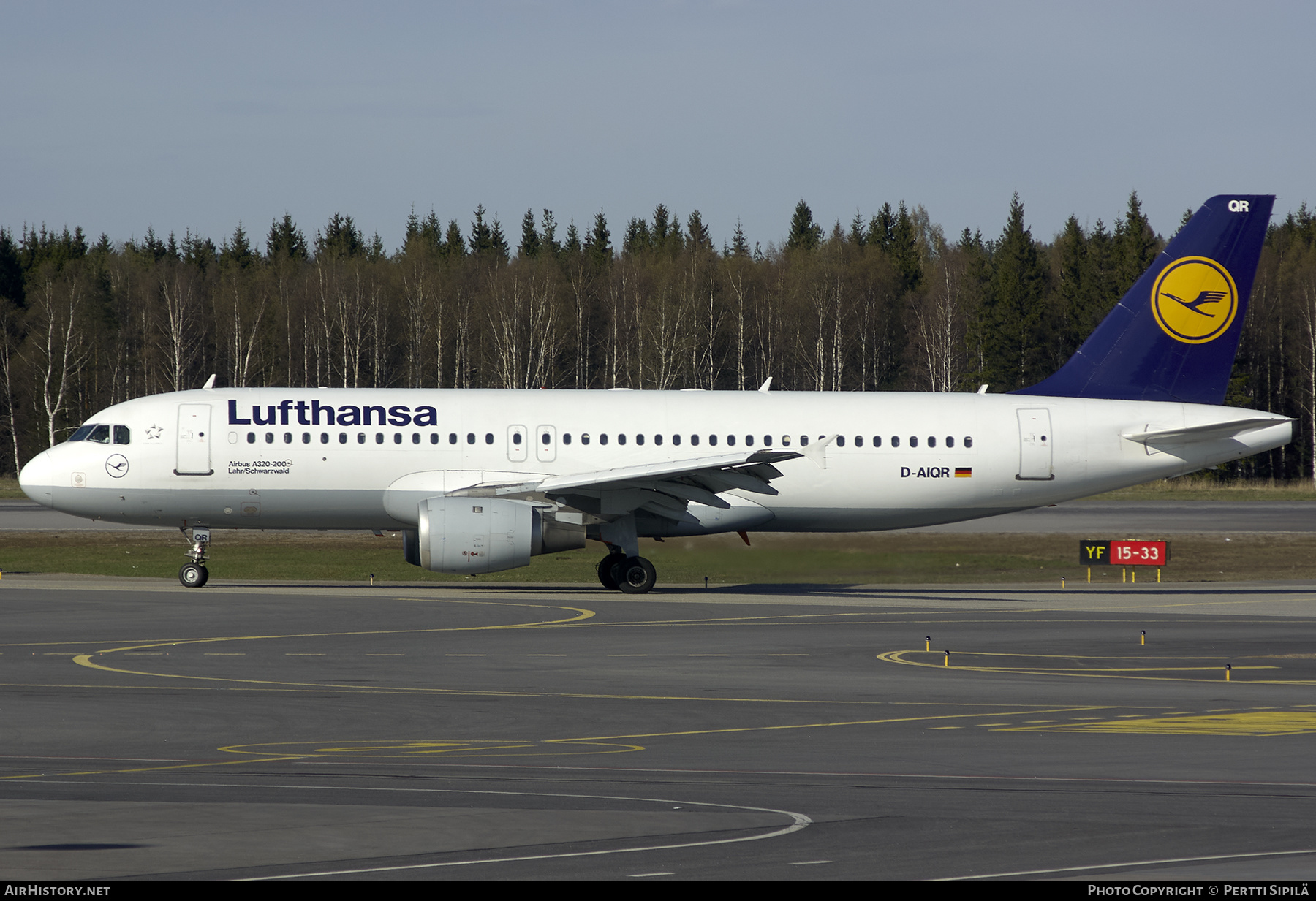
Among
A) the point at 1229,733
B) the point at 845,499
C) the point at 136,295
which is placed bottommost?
the point at 1229,733

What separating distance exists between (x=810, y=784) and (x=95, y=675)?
36.6 feet

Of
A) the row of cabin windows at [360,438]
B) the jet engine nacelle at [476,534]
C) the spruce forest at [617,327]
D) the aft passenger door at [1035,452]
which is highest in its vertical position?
the spruce forest at [617,327]

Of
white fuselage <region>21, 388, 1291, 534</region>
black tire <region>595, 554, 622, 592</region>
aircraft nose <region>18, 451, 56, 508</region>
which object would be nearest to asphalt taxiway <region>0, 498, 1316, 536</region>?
white fuselage <region>21, 388, 1291, 534</region>

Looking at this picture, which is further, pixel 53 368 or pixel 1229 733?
pixel 53 368

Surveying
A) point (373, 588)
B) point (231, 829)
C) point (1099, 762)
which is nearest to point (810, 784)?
point (1099, 762)

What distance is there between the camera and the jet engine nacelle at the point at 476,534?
30.1 meters

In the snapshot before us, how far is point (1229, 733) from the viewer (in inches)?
601

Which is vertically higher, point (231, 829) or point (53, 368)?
point (53, 368)

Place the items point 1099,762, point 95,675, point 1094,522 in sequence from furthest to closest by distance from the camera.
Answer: point 1094,522
point 95,675
point 1099,762

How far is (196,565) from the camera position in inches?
1266

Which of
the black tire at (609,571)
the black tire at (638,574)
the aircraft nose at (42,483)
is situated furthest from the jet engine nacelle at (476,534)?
the aircraft nose at (42,483)

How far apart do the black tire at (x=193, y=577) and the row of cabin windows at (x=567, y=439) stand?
3.05m

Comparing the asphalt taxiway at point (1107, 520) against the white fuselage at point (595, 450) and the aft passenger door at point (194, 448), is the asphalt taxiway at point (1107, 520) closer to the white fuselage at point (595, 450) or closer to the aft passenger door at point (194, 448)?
the white fuselage at point (595, 450)

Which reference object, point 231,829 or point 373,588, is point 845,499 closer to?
point 373,588
